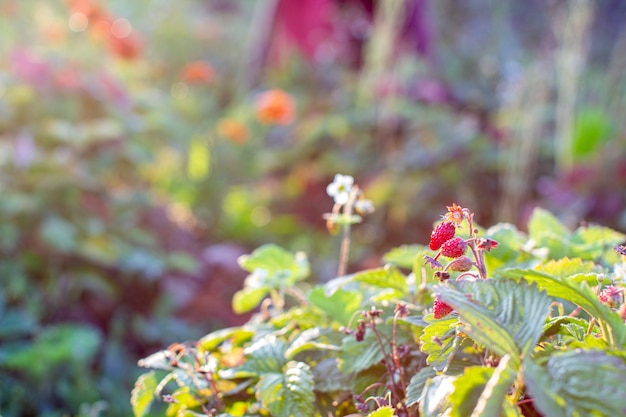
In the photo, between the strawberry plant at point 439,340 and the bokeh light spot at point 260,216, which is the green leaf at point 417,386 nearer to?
the strawberry plant at point 439,340

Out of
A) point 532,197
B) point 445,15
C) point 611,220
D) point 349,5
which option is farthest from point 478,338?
point 445,15

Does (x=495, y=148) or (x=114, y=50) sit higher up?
(x=114, y=50)

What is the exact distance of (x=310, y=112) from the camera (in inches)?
150

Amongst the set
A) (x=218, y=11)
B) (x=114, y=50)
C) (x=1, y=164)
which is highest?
(x=218, y=11)

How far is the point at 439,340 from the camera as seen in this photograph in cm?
84

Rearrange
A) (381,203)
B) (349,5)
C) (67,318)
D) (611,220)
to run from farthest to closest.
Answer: (349,5)
(381,203)
(611,220)
(67,318)

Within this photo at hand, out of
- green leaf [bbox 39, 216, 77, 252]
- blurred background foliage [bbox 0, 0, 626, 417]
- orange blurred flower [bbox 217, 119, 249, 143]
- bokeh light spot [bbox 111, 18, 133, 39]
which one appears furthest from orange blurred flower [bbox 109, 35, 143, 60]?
green leaf [bbox 39, 216, 77, 252]

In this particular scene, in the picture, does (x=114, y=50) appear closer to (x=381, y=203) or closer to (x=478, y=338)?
(x=381, y=203)

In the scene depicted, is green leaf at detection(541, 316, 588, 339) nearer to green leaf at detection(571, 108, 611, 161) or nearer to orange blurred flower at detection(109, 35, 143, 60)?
green leaf at detection(571, 108, 611, 161)

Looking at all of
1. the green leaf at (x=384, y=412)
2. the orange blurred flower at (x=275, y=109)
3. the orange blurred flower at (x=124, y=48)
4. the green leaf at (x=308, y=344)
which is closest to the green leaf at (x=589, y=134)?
the orange blurred flower at (x=275, y=109)

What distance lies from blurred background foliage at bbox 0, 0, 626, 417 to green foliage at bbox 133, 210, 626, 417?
19.0 inches

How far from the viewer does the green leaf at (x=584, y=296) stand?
729 mm

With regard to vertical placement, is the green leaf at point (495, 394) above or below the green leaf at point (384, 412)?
below

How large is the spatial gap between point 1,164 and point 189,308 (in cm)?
74
